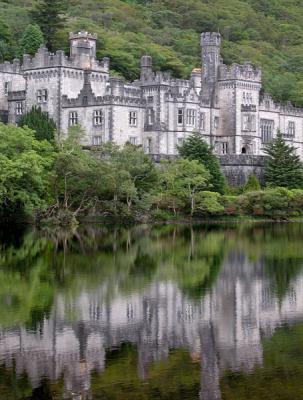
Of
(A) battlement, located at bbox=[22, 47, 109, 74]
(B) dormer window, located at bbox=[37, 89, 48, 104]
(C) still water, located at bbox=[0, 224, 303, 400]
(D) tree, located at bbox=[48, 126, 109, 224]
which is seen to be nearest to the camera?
(C) still water, located at bbox=[0, 224, 303, 400]

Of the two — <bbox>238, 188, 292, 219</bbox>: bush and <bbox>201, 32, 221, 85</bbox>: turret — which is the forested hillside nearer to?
<bbox>201, 32, 221, 85</bbox>: turret

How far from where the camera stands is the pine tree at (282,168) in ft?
246

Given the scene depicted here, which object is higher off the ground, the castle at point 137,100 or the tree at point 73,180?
the castle at point 137,100

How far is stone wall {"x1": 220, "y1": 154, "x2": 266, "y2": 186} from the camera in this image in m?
77.0

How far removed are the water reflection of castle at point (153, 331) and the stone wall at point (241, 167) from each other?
40084mm

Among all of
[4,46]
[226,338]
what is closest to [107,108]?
[4,46]

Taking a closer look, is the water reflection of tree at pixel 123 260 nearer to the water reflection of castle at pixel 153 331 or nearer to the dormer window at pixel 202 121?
the water reflection of castle at pixel 153 331

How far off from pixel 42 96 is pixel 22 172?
54.3 ft

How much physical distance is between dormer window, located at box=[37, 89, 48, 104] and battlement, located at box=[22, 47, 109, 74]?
1.72m

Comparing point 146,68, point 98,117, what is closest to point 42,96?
point 98,117

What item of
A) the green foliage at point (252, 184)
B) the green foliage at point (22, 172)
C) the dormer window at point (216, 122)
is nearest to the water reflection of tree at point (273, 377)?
the green foliage at point (22, 172)

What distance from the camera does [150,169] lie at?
222 ft

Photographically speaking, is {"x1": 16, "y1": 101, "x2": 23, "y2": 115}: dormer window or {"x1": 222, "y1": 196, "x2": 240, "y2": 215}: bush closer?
{"x1": 222, "y1": 196, "x2": 240, "y2": 215}: bush

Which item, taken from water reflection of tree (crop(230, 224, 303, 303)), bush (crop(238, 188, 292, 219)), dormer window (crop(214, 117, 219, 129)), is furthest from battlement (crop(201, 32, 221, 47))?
water reflection of tree (crop(230, 224, 303, 303))
